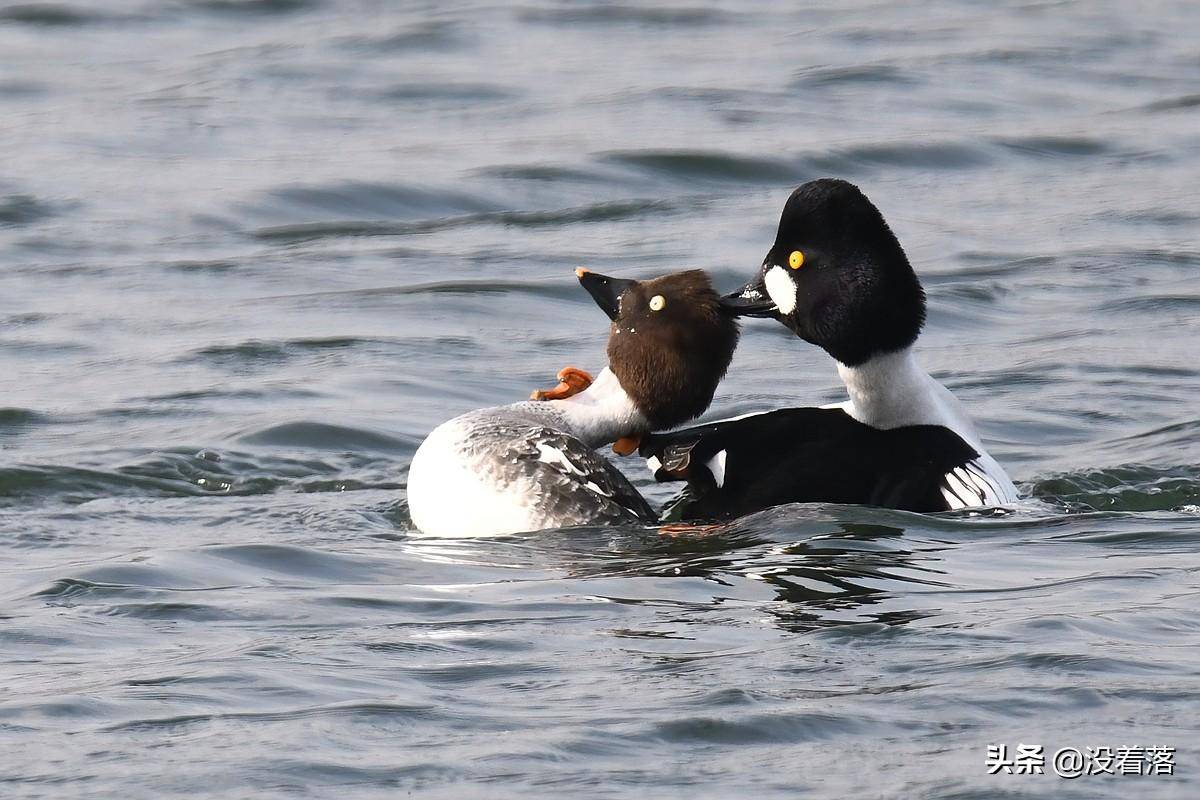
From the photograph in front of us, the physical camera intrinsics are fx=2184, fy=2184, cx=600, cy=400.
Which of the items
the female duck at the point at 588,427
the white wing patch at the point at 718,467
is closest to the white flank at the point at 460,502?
the female duck at the point at 588,427

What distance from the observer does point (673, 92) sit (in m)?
18.3

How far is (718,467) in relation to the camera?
319 inches

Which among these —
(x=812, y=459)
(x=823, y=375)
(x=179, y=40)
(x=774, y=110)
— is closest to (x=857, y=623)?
(x=812, y=459)

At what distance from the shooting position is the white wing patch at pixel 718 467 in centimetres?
809

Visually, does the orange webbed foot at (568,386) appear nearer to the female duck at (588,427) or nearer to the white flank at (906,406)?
the female duck at (588,427)

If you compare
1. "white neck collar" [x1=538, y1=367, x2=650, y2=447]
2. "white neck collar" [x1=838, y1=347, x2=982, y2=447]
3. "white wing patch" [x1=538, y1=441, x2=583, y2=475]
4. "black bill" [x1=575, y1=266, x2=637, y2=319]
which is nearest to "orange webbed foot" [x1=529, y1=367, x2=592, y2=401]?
"white neck collar" [x1=538, y1=367, x2=650, y2=447]

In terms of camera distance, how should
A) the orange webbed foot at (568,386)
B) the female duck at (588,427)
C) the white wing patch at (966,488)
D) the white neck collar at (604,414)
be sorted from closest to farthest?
1. the white wing patch at (966,488)
2. the female duck at (588,427)
3. the white neck collar at (604,414)
4. the orange webbed foot at (568,386)

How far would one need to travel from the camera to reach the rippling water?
5594 mm

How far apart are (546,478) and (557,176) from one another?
26.9ft

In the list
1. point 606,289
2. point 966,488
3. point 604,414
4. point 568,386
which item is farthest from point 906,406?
point 568,386

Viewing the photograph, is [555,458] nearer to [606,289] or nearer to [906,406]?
[606,289]

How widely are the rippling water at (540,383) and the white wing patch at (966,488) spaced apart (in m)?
0.08

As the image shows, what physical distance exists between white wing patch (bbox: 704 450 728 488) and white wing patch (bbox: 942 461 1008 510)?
81 centimetres

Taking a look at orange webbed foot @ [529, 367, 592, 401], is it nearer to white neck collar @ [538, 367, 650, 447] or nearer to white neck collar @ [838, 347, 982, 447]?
white neck collar @ [538, 367, 650, 447]
